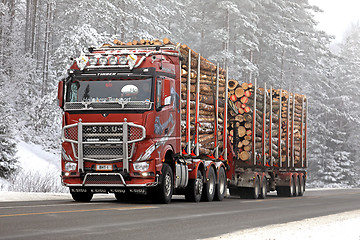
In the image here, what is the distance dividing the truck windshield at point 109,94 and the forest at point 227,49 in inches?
787

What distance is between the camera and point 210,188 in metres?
19.3

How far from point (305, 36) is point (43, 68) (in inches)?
1137

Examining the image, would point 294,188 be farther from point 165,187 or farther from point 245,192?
point 165,187

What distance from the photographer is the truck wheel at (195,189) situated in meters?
18.0

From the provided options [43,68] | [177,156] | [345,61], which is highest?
[345,61]

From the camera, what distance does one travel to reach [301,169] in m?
32.5

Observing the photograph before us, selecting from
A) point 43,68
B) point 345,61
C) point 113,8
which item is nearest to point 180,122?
point 113,8

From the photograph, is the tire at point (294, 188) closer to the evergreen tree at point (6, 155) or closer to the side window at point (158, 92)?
the evergreen tree at point (6, 155)

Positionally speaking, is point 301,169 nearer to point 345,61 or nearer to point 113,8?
point 113,8

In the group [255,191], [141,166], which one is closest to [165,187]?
[141,166]

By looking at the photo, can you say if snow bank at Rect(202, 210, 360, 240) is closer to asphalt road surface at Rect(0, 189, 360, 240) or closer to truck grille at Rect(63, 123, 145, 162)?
asphalt road surface at Rect(0, 189, 360, 240)

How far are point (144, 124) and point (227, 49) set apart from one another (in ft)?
121

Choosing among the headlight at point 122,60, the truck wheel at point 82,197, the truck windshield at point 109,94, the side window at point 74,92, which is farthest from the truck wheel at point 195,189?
the side window at point 74,92

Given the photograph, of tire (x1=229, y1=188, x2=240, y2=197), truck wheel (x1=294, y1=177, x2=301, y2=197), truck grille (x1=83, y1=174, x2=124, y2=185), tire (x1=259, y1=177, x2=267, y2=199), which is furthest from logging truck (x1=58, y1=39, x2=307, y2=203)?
truck wheel (x1=294, y1=177, x2=301, y2=197)
